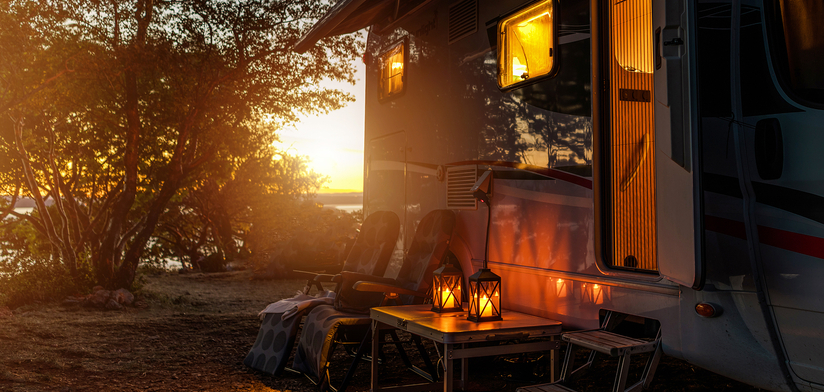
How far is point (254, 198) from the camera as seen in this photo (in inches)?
566

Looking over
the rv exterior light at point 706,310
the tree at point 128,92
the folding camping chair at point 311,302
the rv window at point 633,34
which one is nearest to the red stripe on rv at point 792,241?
the rv exterior light at point 706,310

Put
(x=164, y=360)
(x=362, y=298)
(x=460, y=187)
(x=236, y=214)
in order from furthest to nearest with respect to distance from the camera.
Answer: (x=236, y=214) < (x=164, y=360) < (x=362, y=298) < (x=460, y=187)

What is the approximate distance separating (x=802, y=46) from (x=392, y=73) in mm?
3495

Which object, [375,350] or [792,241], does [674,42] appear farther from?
[375,350]

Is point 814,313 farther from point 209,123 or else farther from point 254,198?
point 254,198

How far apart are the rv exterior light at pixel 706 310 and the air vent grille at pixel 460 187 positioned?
1.76 m

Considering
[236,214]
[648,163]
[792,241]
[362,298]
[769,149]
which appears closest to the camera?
[792,241]

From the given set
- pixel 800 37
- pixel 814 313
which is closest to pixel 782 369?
pixel 814 313

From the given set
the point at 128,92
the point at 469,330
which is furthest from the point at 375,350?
the point at 128,92

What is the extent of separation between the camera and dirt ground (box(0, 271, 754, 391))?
13.9ft

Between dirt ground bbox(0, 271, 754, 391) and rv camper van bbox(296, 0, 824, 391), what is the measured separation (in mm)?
1189

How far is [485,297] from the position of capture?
3221 millimetres

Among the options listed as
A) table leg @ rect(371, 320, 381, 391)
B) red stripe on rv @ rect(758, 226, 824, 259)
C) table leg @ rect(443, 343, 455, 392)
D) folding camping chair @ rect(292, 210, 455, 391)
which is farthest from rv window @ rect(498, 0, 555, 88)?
table leg @ rect(371, 320, 381, 391)

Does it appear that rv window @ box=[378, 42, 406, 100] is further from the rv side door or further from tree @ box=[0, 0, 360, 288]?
tree @ box=[0, 0, 360, 288]
